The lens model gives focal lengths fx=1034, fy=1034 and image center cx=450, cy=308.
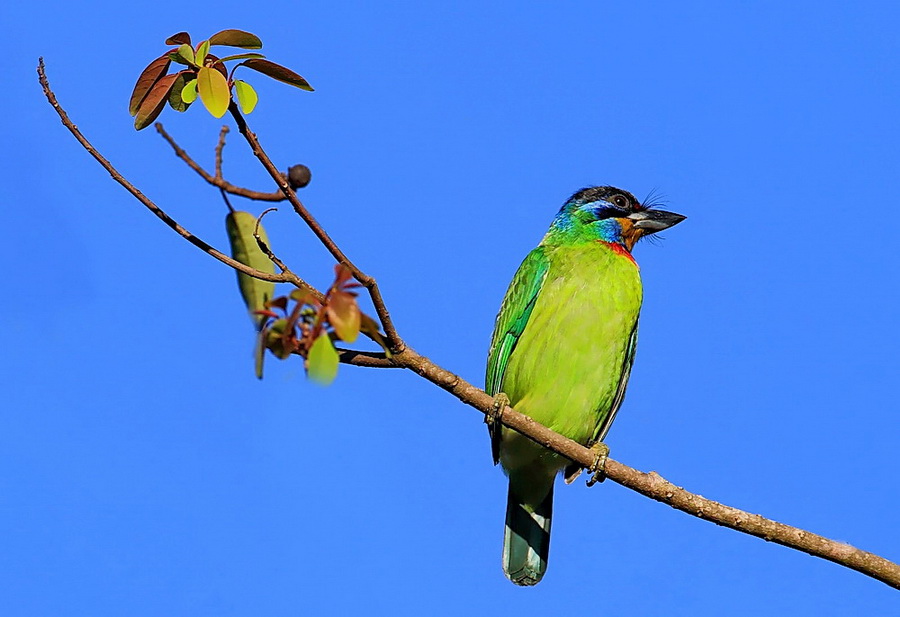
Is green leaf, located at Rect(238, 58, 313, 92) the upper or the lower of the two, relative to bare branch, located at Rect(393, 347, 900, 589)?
upper

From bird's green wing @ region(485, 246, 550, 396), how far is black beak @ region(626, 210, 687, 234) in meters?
0.66

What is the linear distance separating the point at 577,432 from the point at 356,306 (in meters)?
2.82

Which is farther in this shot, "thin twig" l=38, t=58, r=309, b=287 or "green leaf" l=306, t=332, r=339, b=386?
"thin twig" l=38, t=58, r=309, b=287

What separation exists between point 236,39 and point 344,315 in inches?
37.0

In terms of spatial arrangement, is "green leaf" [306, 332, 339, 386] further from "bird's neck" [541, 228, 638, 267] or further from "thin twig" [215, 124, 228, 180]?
"bird's neck" [541, 228, 638, 267]

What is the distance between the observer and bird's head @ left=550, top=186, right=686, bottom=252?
5.27 m

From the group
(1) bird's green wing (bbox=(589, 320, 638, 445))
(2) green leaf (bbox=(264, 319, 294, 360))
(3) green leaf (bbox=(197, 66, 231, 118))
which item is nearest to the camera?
(2) green leaf (bbox=(264, 319, 294, 360))

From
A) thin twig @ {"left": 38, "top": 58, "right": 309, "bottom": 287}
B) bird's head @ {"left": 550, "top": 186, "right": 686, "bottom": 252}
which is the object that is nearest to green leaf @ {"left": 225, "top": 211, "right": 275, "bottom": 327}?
thin twig @ {"left": 38, "top": 58, "right": 309, "bottom": 287}

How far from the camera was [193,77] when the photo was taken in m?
2.74

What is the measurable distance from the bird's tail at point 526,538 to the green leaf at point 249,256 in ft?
9.06

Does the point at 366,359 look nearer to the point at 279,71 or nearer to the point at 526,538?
the point at 279,71

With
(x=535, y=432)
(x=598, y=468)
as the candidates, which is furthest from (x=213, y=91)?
(x=598, y=468)

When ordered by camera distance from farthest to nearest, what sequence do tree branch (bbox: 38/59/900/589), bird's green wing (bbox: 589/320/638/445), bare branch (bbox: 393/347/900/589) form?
1. bird's green wing (bbox: 589/320/638/445)
2. bare branch (bbox: 393/347/900/589)
3. tree branch (bbox: 38/59/900/589)

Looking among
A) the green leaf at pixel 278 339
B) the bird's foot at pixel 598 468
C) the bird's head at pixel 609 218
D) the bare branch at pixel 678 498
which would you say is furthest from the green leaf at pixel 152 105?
the bird's head at pixel 609 218
